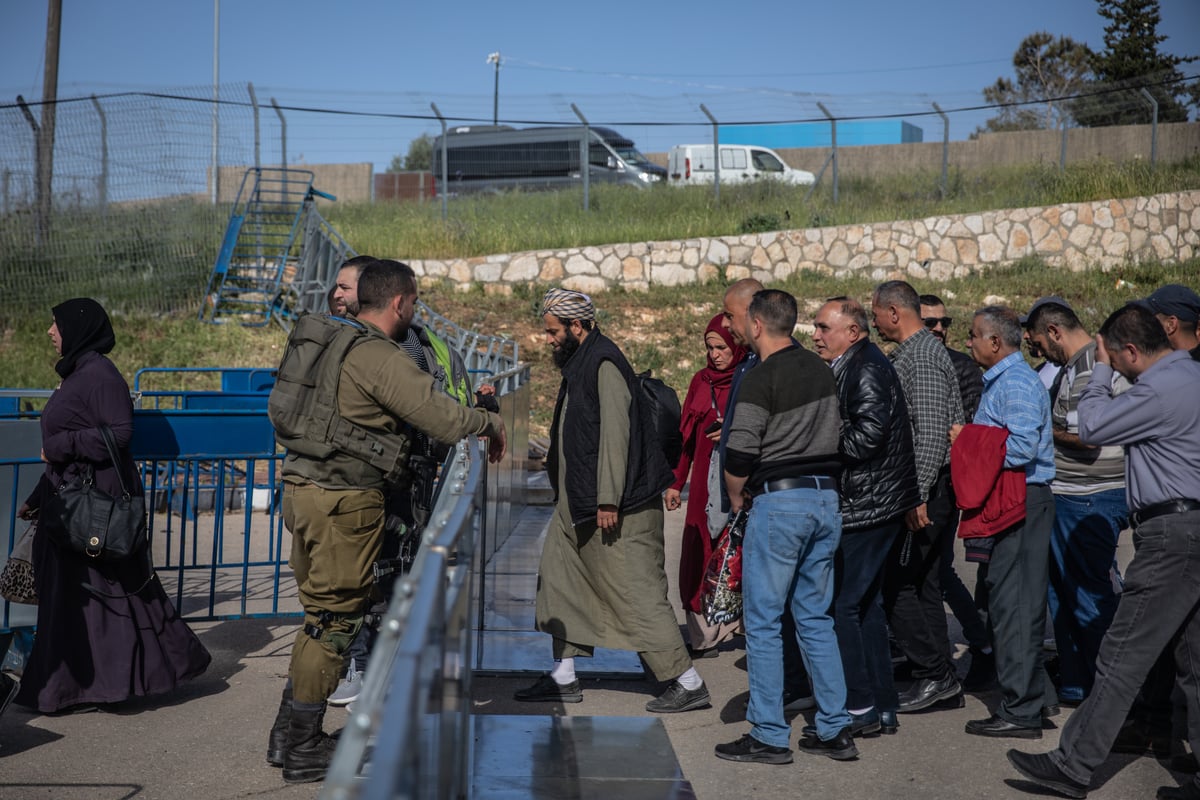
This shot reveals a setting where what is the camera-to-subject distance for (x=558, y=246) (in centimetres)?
1898

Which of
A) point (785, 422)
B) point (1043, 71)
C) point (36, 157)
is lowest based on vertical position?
point (785, 422)

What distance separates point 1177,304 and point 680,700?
112 inches

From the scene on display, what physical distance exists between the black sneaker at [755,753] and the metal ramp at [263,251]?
41.6 ft

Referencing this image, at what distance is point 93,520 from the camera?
4.77 meters

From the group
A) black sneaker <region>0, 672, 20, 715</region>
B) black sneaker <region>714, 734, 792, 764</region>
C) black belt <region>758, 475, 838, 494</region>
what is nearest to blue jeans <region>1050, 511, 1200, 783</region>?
black sneaker <region>714, 734, 792, 764</region>

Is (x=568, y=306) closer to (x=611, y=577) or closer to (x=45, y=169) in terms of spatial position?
(x=611, y=577)

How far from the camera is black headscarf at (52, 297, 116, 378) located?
500 centimetres

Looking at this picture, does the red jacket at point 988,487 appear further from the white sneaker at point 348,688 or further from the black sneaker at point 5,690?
the black sneaker at point 5,690

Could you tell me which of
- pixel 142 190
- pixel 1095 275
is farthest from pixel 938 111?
pixel 142 190

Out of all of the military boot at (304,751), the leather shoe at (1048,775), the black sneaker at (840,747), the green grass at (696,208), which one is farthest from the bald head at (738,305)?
the green grass at (696,208)

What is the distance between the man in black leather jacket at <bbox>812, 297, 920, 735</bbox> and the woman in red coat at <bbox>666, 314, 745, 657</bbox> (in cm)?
103

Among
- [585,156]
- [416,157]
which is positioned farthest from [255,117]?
[416,157]

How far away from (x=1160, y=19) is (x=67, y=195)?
3066 centimetres

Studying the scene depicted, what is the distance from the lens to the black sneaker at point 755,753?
4.50 metres
